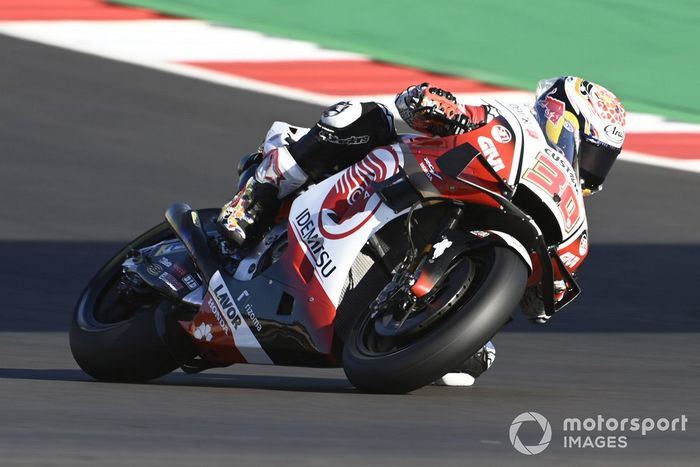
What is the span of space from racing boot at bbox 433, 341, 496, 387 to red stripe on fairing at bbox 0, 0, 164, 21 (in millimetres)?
7119

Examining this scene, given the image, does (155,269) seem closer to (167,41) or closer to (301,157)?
(301,157)

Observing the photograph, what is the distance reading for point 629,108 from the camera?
462 inches

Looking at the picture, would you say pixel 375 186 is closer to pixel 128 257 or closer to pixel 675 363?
pixel 128 257

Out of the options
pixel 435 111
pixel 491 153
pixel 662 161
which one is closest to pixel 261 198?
pixel 435 111

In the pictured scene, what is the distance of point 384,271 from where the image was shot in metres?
5.57

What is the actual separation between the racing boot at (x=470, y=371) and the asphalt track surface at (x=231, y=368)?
0.26 feet

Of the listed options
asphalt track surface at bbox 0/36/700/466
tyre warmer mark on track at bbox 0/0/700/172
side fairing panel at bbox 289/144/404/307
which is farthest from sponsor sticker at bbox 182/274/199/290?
tyre warmer mark on track at bbox 0/0/700/172

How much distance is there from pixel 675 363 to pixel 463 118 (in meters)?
2.00

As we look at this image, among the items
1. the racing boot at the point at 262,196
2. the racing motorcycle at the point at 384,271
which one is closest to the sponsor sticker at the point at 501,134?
the racing motorcycle at the point at 384,271

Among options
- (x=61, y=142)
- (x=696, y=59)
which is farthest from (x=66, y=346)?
(x=696, y=59)

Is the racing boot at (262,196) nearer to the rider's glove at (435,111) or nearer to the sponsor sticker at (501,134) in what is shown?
the rider's glove at (435,111)

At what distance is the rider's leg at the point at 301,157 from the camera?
18.9 feet

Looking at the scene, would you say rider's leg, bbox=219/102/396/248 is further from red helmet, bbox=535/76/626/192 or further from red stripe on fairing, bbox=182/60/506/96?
red stripe on fairing, bbox=182/60/506/96

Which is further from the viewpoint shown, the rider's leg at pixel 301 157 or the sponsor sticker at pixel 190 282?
the sponsor sticker at pixel 190 282
